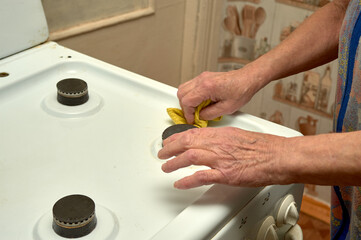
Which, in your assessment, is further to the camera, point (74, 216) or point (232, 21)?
point (232, 21)

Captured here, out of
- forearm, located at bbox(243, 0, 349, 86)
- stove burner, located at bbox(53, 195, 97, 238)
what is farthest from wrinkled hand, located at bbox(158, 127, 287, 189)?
forearm, located at bbox(243, 0, 349, 86)

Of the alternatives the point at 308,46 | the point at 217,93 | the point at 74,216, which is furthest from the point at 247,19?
the point at 74,216

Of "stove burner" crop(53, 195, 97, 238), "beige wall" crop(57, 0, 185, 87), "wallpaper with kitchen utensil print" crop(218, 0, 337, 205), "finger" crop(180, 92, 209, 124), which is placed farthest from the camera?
"wallpaper with kitchen utensil print" crop(218, 0, 337, 205)

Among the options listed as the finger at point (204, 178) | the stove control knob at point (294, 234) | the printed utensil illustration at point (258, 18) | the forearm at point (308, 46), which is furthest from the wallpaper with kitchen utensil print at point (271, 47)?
the finger at point (204, 178)

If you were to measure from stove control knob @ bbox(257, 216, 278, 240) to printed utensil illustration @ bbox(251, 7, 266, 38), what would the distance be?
1089mm

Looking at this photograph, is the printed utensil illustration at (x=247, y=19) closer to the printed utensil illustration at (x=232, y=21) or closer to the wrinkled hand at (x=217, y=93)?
the printed utensil illustration at (x=232, y=21)

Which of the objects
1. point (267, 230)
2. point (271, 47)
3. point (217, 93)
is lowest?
point (271, 47)

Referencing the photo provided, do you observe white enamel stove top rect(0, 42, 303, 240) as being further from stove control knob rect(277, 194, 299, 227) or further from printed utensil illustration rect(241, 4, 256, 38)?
printed utensil illustration rect(241, 4, 256, 38)

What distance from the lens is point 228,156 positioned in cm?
53

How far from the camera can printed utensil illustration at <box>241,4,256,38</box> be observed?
1.53 m

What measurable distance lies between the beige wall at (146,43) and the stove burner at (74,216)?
646 millimetres

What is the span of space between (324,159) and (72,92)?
40 cm

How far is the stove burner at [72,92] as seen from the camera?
0.68 meters

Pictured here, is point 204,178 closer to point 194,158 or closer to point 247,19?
point 194,158
